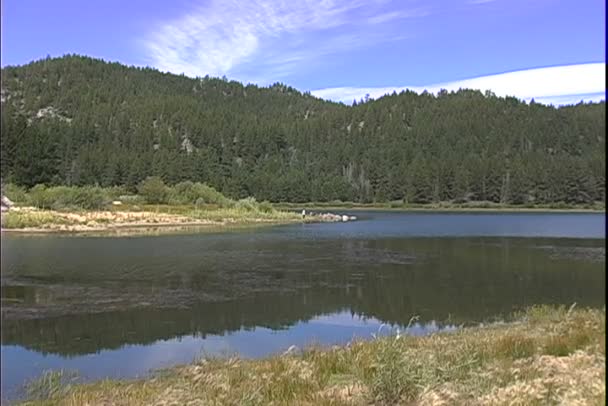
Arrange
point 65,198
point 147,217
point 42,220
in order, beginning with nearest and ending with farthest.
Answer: point 42,220 → point 147,217 → point 65,198

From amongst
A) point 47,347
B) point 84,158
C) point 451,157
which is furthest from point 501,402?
point 451,157

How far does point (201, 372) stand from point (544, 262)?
26.1 m

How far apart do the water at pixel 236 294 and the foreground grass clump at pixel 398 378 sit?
6.14 feet

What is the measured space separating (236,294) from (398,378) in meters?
15.1

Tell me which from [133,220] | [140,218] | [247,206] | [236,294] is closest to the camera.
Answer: [236,294]

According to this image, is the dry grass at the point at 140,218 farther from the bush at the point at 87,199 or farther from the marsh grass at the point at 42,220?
the bush at the point at 87,199

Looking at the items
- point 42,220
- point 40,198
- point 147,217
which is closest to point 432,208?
point 147,217

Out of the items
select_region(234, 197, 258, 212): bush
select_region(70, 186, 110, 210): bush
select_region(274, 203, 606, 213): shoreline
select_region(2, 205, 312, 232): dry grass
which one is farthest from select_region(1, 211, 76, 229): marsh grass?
select_region(274, 203, 606, 213): shoreline

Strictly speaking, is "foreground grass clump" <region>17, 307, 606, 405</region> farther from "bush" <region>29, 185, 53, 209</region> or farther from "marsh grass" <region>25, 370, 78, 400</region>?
"bush" <region>29, 185, 53, 209</region>

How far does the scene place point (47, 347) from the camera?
13.5m

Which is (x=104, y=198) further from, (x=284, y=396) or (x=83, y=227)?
(x=284, y=396)

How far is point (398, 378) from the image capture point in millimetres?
6793

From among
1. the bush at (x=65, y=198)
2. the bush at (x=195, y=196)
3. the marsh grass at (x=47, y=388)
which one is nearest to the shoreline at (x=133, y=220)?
the bush at (x=65, y=198)

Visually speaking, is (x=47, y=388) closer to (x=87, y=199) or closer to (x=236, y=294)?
(x=236, y=294)
